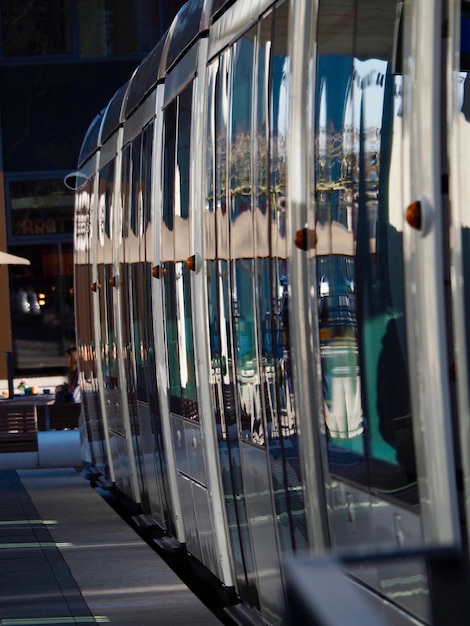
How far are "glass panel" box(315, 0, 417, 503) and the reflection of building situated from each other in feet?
73.8

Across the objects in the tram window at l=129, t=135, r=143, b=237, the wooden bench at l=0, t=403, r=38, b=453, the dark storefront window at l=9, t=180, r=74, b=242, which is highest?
the dark storefront window at l=9, t=180, r=74, b=242

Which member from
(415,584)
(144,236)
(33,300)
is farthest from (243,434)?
(33,300)

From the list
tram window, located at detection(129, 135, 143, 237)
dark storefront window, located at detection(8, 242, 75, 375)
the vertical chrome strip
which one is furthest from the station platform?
dark storefront window, located at detection(8, 242, 75, 375)

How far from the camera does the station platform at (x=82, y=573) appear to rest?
6.93 metres

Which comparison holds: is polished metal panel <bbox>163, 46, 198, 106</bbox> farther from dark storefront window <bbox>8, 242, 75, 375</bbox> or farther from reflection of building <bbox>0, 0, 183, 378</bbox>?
dark storefront window <bbox>8, 242, 75, 375</bbox>

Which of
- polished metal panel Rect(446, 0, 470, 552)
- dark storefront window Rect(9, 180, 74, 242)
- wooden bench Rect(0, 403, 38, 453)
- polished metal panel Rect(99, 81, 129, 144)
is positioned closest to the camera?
polished metal panel Rect(446, 0, 470, 552)

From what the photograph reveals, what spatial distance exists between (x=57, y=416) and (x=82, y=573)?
32.4 ft

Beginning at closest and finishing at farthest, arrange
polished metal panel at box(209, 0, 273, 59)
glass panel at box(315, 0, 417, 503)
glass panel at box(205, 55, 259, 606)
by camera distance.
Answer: glass panel at box(315, 0, 417, 503) < polished metal panel at box(209, 0, 273, 59) < glass panel at box(205, 55, 259, 606)

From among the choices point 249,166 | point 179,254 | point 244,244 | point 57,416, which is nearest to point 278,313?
point 244,244

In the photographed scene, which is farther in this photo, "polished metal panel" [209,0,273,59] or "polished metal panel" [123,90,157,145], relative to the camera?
"polished metal panel" [123,90,157,145]

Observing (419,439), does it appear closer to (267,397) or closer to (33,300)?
(267,397)

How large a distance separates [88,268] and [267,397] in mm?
8098

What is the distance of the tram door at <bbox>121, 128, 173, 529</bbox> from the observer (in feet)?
28.6

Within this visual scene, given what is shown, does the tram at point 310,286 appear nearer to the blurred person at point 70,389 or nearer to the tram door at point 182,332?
the tram door at point 182,332
